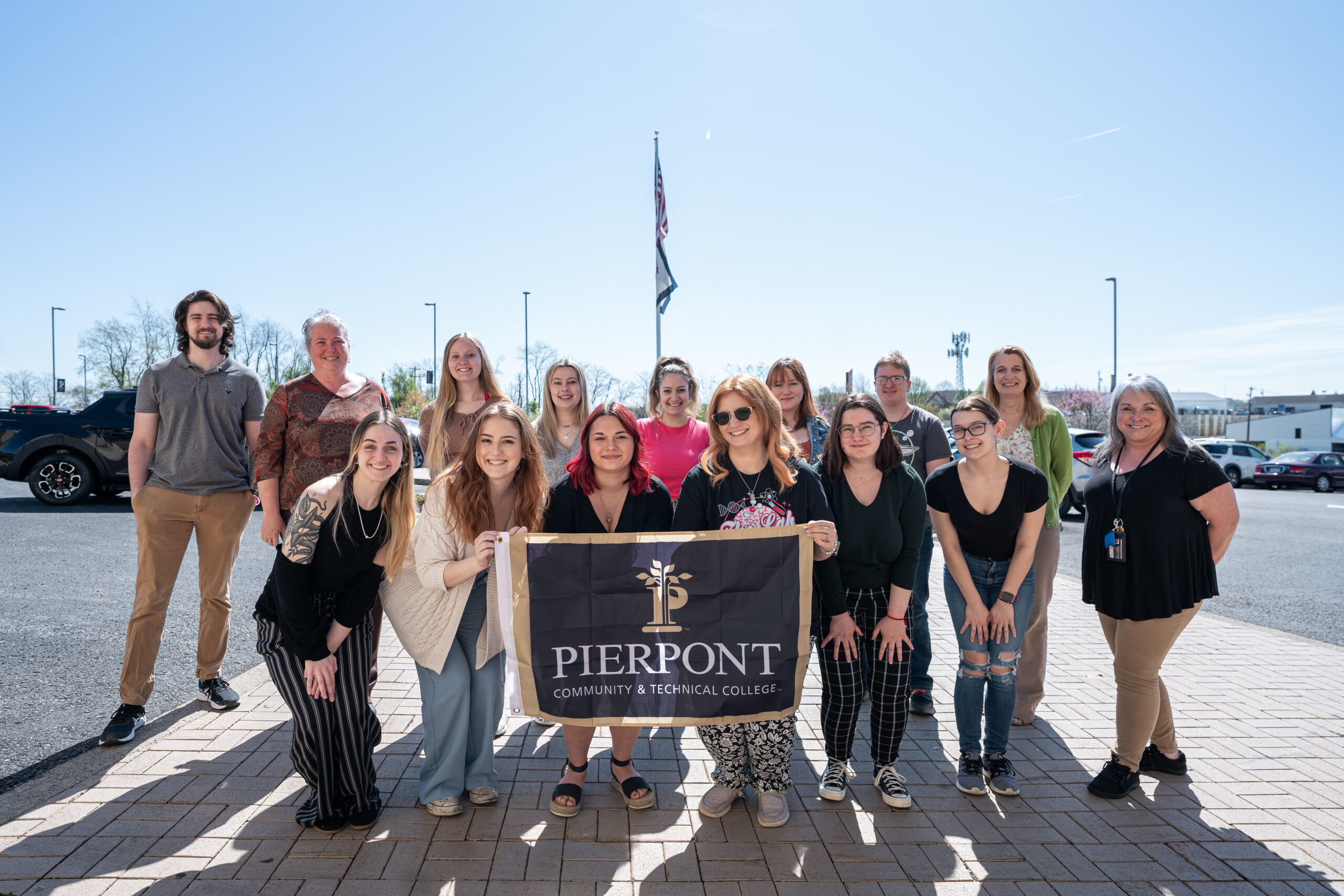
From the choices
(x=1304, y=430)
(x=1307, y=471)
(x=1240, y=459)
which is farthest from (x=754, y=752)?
(x=1304, y=430)

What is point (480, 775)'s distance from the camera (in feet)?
11.0

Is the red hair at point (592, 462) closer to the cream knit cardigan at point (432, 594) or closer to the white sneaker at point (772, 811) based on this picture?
the cream knit cardigan at point (432, 594)

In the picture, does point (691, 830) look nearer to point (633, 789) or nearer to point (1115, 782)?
point (633, 789)

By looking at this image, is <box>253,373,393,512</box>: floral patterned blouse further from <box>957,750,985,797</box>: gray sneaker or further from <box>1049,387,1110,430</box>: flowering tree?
<box>1049,387,1110,430</box>: flowering tree

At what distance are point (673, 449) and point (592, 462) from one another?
3.00 feet

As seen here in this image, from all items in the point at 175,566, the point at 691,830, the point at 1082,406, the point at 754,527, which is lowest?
the point at 691,830

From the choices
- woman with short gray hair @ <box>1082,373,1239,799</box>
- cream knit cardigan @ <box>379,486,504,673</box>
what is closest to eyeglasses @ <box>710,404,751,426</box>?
cream knit cardigan @ <box>379,486,504,673</box>

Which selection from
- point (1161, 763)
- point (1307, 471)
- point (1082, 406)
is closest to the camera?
point (1161, 763)

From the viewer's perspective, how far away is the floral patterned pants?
10.6ft

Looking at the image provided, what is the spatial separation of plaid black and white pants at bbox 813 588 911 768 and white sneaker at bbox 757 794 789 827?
1.30 ft

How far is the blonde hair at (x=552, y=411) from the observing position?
4.46 metres

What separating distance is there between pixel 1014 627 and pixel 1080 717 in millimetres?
1400

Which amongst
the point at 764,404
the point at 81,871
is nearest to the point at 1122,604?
the point at 764,404

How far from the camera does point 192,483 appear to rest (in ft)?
13.8
